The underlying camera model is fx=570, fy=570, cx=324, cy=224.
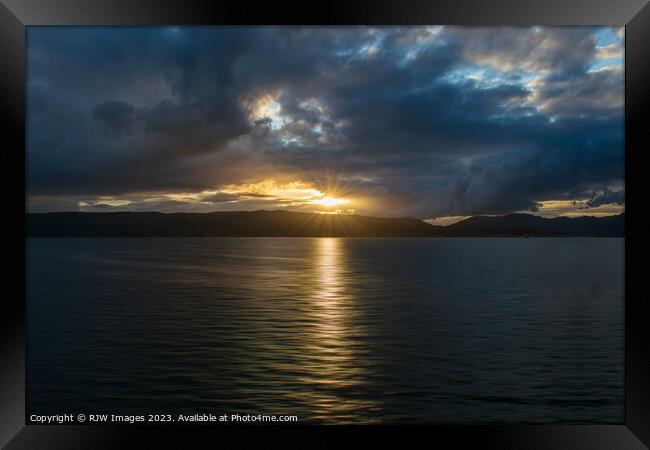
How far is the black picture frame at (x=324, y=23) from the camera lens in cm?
495

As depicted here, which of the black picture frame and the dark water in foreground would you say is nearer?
the black picture frame

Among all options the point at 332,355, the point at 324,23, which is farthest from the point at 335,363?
the point at 324,23

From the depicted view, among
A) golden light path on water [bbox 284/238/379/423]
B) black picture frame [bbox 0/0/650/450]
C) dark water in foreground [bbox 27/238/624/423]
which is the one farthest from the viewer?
dark water in foreground [bbox 27/238/624/423]

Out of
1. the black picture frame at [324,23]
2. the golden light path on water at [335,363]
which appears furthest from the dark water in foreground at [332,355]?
the black picture frame at [324,23]

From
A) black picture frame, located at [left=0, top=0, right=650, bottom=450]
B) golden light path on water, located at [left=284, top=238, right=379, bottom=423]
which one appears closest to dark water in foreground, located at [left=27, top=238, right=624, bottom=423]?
golden light path on water, located at [left=284, top=238, right=379, bottom=423]

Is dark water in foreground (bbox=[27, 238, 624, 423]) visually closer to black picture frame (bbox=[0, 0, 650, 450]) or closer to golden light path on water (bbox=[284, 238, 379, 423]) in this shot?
golden light path on water (bbox=[284, 238, 379, 423])

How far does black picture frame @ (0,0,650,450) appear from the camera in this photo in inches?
195

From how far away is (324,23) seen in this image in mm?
5340

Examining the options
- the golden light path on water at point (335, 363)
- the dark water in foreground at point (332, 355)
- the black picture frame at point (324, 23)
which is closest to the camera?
the black picture frame at point (324, 23)

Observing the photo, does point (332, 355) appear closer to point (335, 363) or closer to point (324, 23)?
point (335, 363)

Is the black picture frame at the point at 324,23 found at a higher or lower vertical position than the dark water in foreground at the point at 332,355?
higher

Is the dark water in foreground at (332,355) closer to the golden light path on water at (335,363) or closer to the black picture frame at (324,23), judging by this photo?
the golden light path on water at (335,363)

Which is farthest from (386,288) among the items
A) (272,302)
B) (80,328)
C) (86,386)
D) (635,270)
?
(635,270)

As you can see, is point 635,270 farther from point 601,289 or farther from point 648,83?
point 601,289
